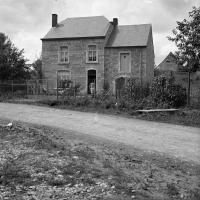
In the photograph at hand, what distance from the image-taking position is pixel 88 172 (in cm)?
529

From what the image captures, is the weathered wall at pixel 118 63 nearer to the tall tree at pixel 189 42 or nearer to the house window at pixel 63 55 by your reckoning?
the house window at pixel 63 55

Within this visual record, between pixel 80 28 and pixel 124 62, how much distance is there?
6.47m

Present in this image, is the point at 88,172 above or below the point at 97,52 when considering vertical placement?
below

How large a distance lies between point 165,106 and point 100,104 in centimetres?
344

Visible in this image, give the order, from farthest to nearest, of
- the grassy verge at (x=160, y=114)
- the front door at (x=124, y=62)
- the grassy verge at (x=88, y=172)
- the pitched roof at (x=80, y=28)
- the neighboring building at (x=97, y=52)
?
1. the pitched roof at (x=80, y=28)
2. the front door at (x=124, y=62)
3. the neighboring building at (x=97, y=52)
4. the grassy verge at (x=160, y=114)
5. the grassy verge at (x=88, y=172)

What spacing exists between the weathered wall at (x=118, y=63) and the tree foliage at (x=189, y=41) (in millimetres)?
14405

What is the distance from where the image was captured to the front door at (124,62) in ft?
103

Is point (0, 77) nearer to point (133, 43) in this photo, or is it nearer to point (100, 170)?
point (133, 43)

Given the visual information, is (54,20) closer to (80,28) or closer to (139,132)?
(80,28)

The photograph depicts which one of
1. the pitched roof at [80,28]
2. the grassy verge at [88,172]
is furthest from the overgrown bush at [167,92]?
the pitched roof at [80,28]

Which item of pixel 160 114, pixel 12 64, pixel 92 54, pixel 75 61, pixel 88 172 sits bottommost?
pixel 88 172

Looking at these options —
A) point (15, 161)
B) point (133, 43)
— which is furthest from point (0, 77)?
point (15, 161)

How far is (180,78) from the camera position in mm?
16094

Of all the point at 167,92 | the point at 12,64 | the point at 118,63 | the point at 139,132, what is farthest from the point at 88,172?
the point at 118,63
